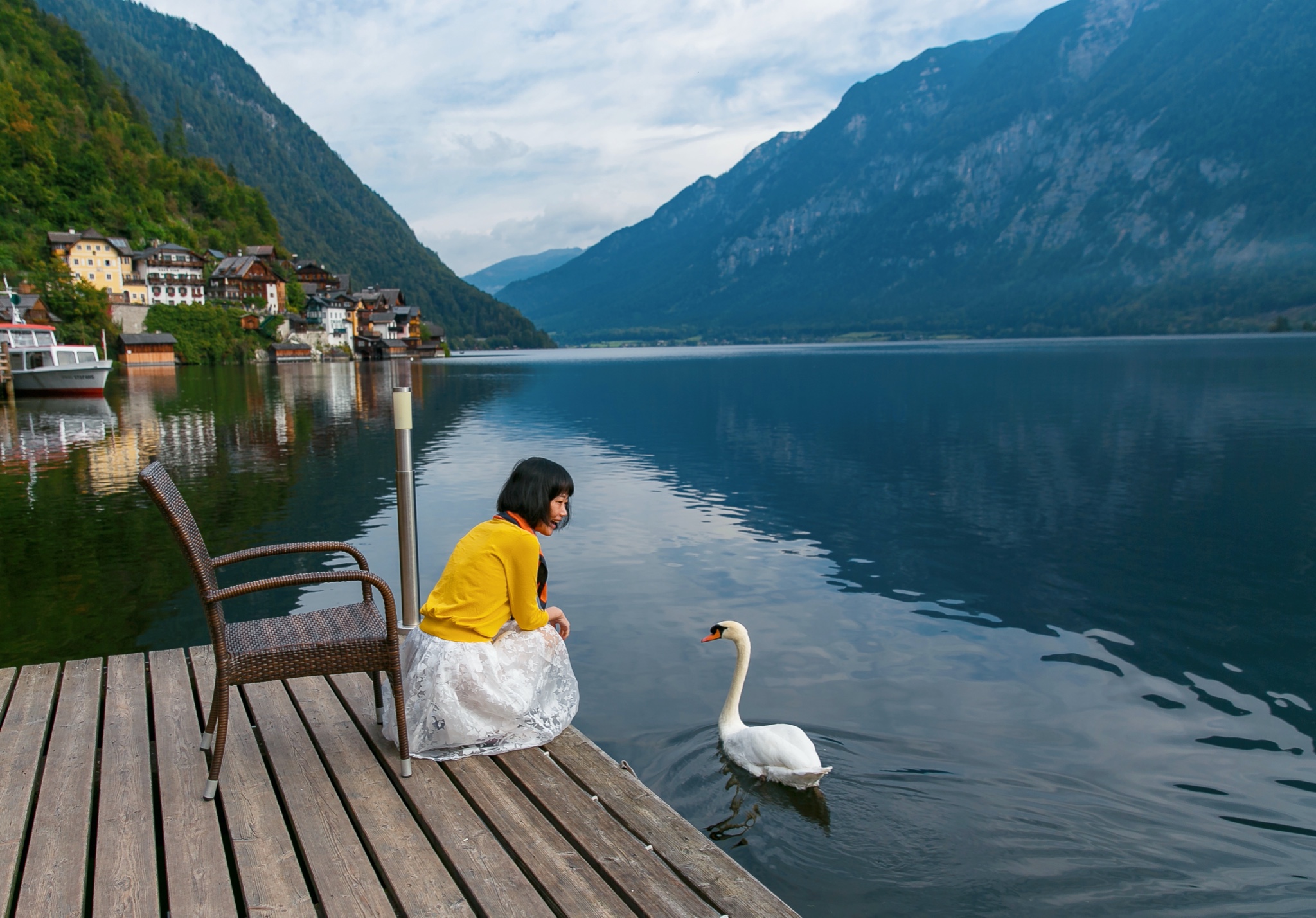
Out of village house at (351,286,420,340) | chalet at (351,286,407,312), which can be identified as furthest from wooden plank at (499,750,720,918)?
chalet at (351,286,407,312)

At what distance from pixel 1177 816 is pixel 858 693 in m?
2.64

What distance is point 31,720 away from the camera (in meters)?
4.65

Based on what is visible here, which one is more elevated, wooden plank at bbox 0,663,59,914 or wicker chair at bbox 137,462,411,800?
wicker chair at bbox 137,462,411,800

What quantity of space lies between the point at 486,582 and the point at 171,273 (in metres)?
103

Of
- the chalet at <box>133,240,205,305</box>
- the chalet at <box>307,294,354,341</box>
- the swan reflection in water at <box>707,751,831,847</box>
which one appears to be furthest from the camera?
the chalet at <box>307,294,354,341</box>

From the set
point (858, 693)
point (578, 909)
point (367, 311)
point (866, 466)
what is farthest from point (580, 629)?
point (367, 311)

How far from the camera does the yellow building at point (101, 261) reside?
77.8m

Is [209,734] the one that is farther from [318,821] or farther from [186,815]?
[318,821]

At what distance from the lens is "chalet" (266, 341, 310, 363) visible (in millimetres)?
96375

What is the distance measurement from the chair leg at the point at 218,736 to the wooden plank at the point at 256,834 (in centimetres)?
7

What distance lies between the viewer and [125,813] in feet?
12.1

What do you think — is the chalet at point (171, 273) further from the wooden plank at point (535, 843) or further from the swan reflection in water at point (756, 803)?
the wooden plank at point (535, 843)

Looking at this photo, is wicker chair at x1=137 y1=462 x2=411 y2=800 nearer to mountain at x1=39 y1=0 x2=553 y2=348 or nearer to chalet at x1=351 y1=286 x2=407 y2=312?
chalet at x1=351 y1=286 x2=407 y2=312

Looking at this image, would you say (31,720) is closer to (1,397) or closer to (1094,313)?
(1,397)
